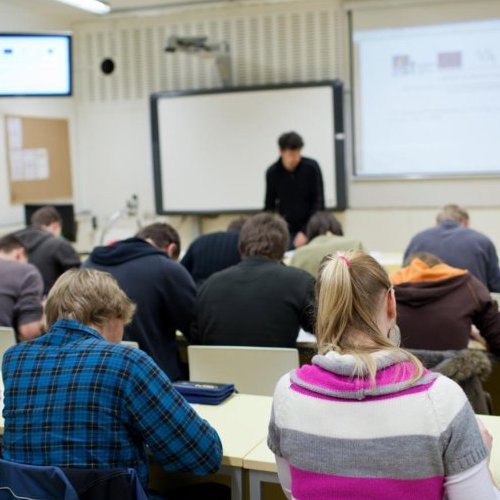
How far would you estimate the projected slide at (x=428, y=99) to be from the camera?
21.9 feet

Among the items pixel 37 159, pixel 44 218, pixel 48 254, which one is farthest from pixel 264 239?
pixel 37 159

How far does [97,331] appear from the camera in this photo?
212 centimetres

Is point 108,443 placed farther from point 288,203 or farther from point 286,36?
point 286,36

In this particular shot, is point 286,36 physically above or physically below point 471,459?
above

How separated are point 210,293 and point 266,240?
0.35 meters

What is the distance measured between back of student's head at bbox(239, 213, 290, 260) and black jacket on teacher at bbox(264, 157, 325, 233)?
296 cm

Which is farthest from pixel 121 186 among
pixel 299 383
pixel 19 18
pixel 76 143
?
pixel 299 383

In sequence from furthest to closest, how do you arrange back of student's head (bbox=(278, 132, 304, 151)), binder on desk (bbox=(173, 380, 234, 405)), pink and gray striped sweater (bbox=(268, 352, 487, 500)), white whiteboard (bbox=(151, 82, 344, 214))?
white whiteboard (bbox=(151, 82, 344, 214)) < back of student's head (bbox=(278, 132, 304, 151)) < binder on desk (bbox=(173, 380, 234, 405)) < pink and gray striped sweater (bbox=(268, 352, 487, 500))

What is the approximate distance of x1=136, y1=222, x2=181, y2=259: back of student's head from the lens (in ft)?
12.4

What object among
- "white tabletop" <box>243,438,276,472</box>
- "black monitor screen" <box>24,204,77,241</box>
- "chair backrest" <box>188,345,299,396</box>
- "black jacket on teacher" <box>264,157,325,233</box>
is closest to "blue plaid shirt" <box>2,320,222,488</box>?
"white tabletop" <box>243,438,276,472</box>

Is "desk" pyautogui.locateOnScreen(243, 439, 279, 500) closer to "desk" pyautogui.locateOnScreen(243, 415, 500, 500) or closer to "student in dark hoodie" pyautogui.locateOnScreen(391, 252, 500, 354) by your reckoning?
"desk" pyautogui.locateOnScreen(243, 415, 500, 500)

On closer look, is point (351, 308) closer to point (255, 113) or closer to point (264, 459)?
point (264, 459)

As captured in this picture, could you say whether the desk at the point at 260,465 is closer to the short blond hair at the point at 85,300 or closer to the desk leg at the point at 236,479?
the desk leg at the point at 236,479

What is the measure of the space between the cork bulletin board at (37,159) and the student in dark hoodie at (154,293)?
4072 mm
